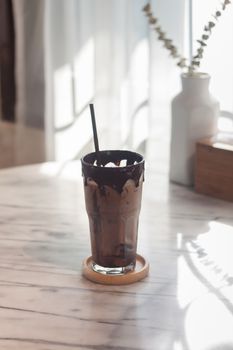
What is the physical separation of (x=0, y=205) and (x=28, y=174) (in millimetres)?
247

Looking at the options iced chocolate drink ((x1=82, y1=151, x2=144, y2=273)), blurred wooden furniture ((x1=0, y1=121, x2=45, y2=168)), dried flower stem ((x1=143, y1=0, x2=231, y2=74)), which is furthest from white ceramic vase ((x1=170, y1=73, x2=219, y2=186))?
blurred wooden furniture ((x1=0, y1=121, x2=45, y2=168))

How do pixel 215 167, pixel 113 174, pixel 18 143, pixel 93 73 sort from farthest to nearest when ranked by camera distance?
pixel 18 143 < pixel 93 73 < pixel 215 167 < pixel 113 174

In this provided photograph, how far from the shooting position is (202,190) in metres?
1.59

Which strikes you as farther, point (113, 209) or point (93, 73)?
point (93, 73)

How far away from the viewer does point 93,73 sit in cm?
214

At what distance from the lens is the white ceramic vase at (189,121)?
160 cm

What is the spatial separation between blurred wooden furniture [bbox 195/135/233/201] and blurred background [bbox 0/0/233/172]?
0.58 feet

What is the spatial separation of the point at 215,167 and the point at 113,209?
→ 55 cm

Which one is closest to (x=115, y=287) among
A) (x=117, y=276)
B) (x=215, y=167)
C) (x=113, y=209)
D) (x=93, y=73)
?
(x=117, y=276)

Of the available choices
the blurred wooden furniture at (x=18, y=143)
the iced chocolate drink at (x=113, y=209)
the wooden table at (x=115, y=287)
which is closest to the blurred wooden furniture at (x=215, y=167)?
Result: the wooden table at (x=115, y=287)

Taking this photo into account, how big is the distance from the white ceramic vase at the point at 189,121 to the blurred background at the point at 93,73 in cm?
11

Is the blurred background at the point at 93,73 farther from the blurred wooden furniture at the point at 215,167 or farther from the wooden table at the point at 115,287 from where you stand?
the wooden table at the point at 115,287

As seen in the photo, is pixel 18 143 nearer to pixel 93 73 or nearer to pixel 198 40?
pixel 93 73

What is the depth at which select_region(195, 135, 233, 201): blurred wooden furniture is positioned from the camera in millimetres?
1542
